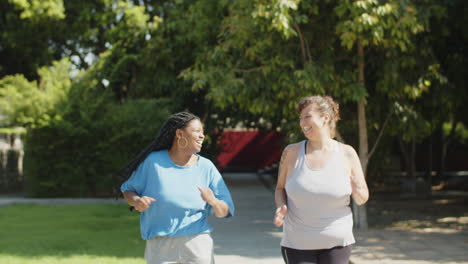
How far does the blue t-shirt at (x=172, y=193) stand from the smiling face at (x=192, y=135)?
0.35ft

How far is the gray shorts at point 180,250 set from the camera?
376 centimetres

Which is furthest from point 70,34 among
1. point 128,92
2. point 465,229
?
point 465,229

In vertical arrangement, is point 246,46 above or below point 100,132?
above

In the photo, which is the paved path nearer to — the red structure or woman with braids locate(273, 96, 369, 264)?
woman with braids locate(273, 96, 369, 264)

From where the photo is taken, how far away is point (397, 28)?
932 cm

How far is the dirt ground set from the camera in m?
11.8

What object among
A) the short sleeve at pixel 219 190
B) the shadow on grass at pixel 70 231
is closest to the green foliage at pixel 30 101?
the shadow on grass at pixel 70 231

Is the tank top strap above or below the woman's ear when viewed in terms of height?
below

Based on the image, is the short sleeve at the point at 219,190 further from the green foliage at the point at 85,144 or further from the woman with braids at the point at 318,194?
the green foliage at the point at 85,144

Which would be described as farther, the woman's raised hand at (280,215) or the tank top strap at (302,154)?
the tank top strap at (302,154)

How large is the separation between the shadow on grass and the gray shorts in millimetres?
5009

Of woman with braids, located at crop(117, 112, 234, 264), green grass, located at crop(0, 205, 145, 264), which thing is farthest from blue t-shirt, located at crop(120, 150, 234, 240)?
green grass, located at crop(0, 205, 145, 264)

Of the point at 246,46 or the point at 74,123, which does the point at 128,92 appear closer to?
the point at 74,123

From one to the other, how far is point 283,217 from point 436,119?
9.54 metres
